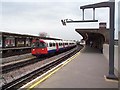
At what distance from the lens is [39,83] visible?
27.9 feet

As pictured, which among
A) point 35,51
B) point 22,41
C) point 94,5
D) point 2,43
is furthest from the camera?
point 22,41

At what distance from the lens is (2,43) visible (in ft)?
116

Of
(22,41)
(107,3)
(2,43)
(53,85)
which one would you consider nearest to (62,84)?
(53,85)

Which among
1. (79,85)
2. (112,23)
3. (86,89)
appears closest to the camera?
(86,89)

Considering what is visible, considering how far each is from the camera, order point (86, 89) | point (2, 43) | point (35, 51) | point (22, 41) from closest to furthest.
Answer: point (86, 89) → point (35, 51) → point (2, 43) → point (22, 41)

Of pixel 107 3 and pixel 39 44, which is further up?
pixel 107 3

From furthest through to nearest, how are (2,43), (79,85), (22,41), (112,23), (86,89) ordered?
1. (22,41)
2. (2,43)
3. (112,23)
4. (79,85)
5. (86,89)

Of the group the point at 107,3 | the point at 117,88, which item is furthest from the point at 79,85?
the point at 107,3

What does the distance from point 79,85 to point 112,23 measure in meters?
3.49

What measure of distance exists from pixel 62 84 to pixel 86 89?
1.16 m

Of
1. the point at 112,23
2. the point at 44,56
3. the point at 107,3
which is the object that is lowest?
the point at 44,56

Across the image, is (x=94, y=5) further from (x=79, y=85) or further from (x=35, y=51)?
(x=35, y=51)

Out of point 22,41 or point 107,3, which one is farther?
point 22,41

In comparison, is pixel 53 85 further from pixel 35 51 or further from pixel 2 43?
pixel 2 43
